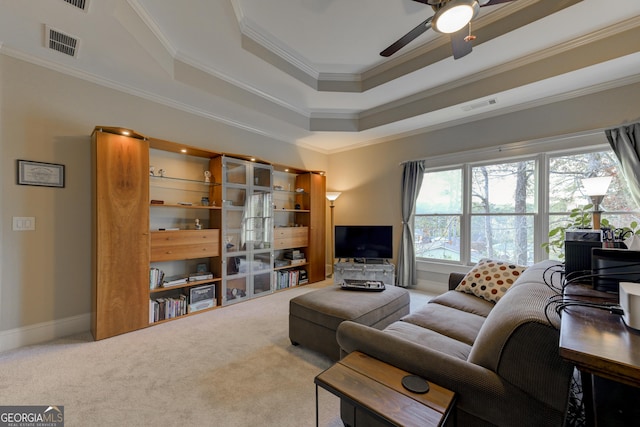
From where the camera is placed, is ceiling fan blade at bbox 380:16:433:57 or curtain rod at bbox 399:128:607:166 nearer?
ceiling fan blade at bbox 380:16:433:57

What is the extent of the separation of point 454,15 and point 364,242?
3.29 metres

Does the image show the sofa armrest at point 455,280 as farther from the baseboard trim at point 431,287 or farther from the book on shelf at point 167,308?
the book on shelf at point 167,308

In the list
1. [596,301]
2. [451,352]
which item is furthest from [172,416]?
[596,301]

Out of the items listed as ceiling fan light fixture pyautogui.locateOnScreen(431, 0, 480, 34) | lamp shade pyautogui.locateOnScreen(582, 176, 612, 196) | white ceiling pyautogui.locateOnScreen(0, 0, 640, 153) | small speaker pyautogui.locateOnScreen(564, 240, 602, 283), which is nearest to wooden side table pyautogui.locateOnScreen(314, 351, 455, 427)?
small speaker pyautogui.locateOnScreen(564, 240, 602, 283)

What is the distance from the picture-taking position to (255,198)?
155 inches

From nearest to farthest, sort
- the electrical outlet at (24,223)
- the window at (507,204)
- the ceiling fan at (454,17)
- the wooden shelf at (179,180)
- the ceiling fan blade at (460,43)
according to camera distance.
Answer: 1. the ceiling fan at (454,17)
2. the ceiling fan blade at (460,43)
3. the electrical outlet at (24,223)
4. the window at (507,204)
5. the wooden shelf at (179,180)

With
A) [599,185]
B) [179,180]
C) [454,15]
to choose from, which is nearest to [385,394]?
[599,185]

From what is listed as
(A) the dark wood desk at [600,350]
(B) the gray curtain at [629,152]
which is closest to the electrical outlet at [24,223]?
(A) the dark wood desk at [600,350]

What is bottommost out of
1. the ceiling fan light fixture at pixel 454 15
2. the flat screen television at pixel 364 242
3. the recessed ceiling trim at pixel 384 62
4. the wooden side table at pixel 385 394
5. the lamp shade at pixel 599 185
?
the wooden side table at pixel 385 394

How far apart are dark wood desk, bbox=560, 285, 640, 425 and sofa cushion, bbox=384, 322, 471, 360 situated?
54 centimetres

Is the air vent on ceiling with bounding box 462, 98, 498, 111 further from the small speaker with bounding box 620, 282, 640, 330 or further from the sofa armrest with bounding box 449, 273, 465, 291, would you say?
the small speaker with bounding box 620, 282, 640, 330

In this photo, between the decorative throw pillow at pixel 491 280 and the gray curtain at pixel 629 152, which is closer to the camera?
the decorative throw pillow at pixel 491 280

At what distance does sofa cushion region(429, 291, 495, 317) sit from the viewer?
2.10 meters

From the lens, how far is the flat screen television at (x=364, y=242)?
14.1ft
